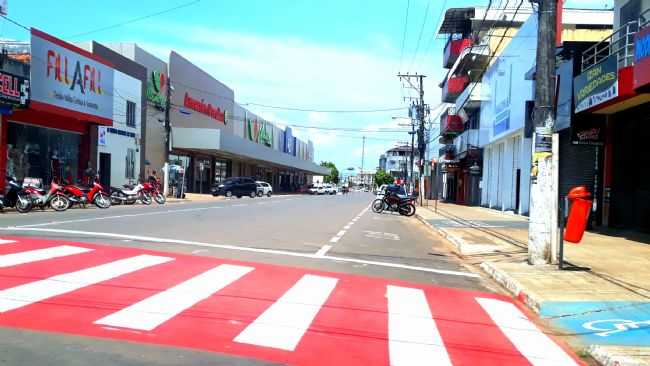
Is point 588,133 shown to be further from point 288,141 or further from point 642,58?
point 288,141

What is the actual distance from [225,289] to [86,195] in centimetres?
1878

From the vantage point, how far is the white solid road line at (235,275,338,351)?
5.95 m

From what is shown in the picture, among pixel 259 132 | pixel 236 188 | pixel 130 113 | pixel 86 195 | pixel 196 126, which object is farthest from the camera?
pixel 259 132

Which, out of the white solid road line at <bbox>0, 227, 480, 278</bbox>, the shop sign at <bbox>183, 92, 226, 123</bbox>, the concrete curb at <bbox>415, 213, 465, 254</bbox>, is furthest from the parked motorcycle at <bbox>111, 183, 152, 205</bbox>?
the shop sign at <bbox>183, 92, 226, 123</bbox>

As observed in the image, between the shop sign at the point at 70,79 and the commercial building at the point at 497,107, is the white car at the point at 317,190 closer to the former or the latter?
the commercial building at the point at 497,107

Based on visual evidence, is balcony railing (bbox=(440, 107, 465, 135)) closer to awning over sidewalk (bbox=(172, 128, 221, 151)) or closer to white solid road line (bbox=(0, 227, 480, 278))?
awning over sidewalk (bbox=(172, 128, 221, 151))

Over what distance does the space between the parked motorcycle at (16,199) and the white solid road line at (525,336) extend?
1786 cm

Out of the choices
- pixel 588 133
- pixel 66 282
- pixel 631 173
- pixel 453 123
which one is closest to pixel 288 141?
pixel 453 123

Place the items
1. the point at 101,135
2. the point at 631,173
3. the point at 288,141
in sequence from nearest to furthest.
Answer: the point at 631,173
the point at 101,135
the point at 288,141

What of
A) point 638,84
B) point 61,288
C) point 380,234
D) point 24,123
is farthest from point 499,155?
point 61,288

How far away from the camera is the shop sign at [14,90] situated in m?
24.3

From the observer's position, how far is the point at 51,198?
22859mm

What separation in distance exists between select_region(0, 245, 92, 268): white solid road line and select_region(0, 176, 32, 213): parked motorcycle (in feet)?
37.9

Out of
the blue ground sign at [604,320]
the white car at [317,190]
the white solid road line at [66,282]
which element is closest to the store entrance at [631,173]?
the blue ground sign at [604,320]
